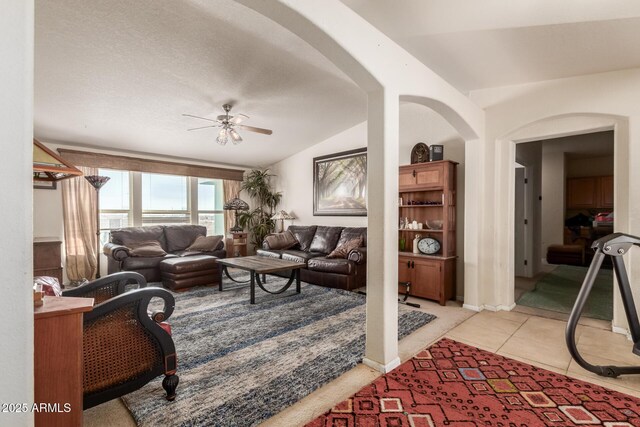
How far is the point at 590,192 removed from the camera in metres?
7.29

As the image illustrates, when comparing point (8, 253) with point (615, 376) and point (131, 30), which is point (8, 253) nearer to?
point (131, 30)

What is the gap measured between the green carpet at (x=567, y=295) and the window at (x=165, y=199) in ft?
20.6

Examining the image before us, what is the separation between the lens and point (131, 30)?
2617 millimetres

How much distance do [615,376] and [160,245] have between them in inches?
237

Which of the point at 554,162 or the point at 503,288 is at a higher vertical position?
the point at 554,162

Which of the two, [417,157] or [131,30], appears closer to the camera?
[131,30]

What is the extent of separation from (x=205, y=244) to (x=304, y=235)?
6.14 ft

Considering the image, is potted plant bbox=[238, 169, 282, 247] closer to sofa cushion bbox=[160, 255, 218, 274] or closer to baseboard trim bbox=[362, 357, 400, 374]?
sofa cushion bbox=[160, 255, 218, 274]

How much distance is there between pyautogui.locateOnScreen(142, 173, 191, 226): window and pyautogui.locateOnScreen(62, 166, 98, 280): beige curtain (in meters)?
0.89

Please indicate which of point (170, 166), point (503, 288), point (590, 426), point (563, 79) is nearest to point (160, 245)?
point (170, 166)

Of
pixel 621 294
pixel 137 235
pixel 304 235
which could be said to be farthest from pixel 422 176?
pixel 137 235

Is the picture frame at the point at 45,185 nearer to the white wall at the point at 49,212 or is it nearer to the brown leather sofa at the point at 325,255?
the white wall at the point at 49,212

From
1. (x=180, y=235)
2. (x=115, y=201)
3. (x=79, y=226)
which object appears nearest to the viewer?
(x=79, y=226)

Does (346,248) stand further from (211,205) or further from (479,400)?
(211,205)
